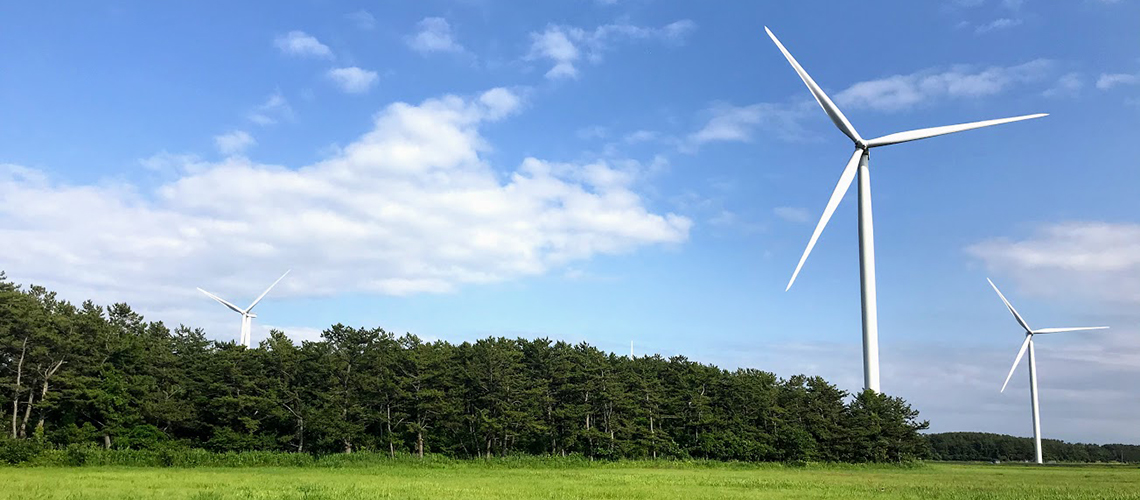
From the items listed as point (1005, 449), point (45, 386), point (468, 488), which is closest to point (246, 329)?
point (45, 386)

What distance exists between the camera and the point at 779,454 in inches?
3287

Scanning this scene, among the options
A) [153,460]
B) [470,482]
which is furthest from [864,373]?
[153,460]

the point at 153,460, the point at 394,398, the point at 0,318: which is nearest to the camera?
the point at 153,460

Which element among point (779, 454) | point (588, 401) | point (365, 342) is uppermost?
point (365, 342)

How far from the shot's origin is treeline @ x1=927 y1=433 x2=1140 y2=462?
183 m

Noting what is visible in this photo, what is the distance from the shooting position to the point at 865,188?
75.9m

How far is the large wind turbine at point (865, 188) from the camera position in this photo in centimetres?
7381

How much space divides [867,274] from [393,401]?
46.6 meters

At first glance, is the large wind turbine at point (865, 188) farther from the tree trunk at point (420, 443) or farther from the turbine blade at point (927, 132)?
the tree trunk at point (420, 443)

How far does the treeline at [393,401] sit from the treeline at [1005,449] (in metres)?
114

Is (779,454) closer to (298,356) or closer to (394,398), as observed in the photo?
(394,398)

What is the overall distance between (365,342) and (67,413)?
27.1 m

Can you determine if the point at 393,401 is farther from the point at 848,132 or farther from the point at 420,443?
the point at 848,132

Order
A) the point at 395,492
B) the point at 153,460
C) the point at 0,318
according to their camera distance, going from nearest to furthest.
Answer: the point at 395,492 → the point at 153,460 → the point at 0,318
